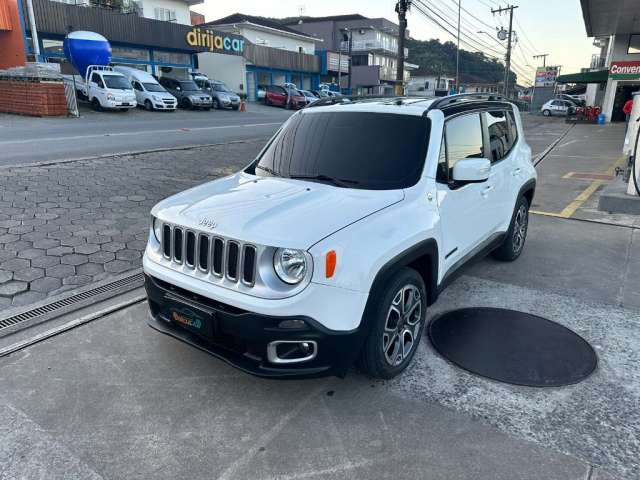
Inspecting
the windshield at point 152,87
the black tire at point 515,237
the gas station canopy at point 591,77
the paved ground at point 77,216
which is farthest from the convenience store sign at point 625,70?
the black tire at point 515,237

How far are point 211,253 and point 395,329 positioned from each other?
129cm

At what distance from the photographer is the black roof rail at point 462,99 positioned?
12.5 ft

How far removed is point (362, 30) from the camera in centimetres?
6456

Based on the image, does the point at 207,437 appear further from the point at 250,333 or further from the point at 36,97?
the point at 36,97

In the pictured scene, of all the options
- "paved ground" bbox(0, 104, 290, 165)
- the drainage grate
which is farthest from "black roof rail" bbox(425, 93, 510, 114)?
"paved ground" bbox(0, 104, 290, 165)

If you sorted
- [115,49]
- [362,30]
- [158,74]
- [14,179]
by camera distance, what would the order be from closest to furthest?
[14,179] → [115,49] → [158,74] → [362,30]

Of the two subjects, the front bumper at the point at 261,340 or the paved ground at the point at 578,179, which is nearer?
the front bumper at the point at 261,340

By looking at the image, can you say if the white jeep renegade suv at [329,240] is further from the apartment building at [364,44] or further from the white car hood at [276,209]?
the apartment building at [364,44]

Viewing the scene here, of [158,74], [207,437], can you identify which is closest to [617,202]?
[207,437]

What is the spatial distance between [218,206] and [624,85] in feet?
120

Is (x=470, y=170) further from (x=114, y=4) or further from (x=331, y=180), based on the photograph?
(x=114, y=4)

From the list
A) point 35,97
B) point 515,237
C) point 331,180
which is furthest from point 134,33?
point 331,180

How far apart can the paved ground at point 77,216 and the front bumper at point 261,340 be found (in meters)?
2.42

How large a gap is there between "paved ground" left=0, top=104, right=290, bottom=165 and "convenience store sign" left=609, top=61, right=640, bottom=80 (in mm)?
25139
